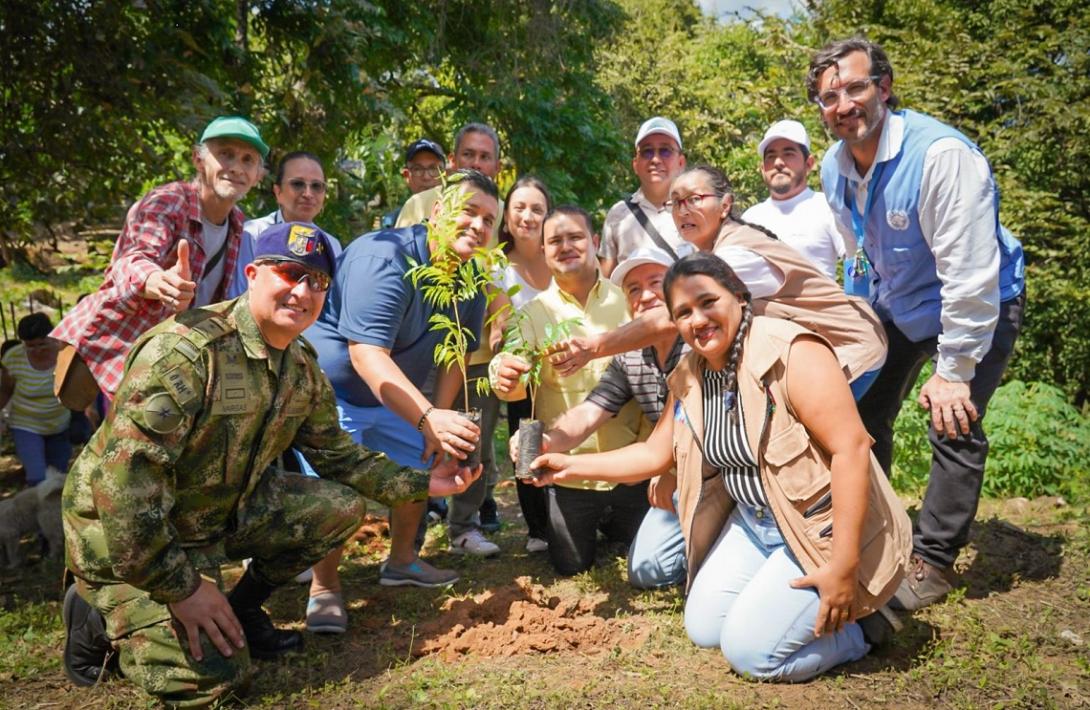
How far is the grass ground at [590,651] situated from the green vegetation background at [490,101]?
7.73 feet

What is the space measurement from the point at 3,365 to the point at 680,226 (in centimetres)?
556

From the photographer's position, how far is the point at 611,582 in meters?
4.60

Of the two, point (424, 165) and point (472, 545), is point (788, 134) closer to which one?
point (424, 165)

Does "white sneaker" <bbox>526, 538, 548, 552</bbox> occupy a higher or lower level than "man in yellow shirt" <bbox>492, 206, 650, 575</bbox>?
lower

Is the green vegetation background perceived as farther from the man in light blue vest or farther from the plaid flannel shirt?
the man in light blue vest

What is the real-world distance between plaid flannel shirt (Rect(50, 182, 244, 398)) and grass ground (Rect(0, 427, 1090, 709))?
1329 mm

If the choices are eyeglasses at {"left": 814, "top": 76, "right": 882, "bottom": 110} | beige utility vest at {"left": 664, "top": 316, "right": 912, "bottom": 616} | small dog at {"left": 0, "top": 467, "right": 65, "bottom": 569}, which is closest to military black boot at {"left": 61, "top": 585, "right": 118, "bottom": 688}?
small dog at {"left": 0, "top": 467, "right": 65, "bottom": 569}

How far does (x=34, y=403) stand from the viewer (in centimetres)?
671

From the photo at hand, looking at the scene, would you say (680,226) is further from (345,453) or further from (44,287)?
(44,287)

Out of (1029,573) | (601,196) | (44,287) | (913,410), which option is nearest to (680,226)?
(1029,573)

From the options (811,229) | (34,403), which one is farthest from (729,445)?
(34,403)

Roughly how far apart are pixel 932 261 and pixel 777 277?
2.53ft

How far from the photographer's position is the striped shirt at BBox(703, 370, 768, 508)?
348 centimetres

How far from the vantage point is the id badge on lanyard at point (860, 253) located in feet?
13.1
